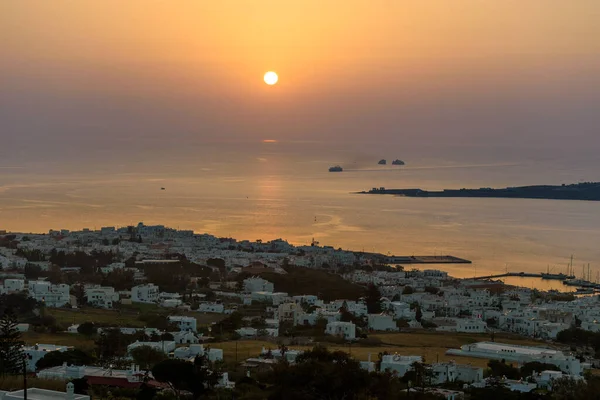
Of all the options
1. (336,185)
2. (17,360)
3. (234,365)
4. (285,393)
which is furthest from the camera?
(336,185)

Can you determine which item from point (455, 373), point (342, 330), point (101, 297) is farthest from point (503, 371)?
point (101, 297)

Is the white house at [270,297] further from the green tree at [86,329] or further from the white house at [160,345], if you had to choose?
the white house at [160,345]

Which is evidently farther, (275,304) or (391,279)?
(391,279)

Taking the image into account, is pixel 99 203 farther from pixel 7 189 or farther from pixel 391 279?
pixel 391 279

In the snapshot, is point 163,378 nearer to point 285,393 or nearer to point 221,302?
point 285,393

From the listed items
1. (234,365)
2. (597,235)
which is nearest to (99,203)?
(597,235)

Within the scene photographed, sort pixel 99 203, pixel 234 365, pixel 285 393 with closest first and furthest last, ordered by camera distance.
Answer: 1. pixel 285 393
2. pixel 234 365
3. pixel 99 203

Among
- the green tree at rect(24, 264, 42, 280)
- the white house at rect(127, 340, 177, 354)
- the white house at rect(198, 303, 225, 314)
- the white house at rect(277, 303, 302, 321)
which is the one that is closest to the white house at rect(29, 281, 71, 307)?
the white house at rect(198, 303, 225, 314)

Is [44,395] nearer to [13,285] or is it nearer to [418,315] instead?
[13,285]
